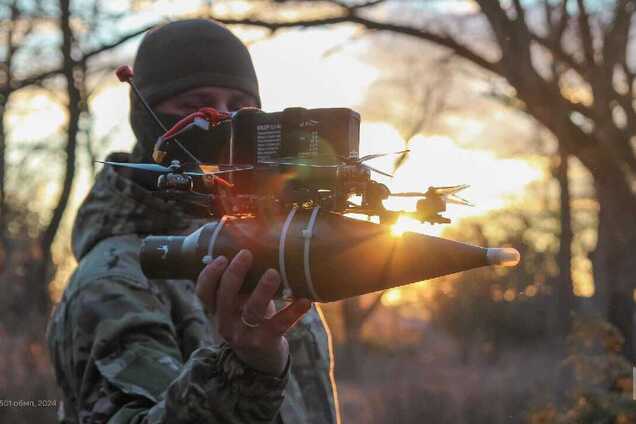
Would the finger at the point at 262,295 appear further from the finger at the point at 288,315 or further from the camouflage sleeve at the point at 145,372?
the camouflage sleeve at the point at 145,372

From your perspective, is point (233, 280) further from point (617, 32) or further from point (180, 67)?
point (617, 32)

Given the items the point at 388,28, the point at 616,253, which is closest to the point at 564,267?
the point at 616,253

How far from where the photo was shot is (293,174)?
1836 mm

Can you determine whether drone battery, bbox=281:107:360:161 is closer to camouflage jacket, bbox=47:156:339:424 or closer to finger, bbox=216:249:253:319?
finger, bbox=216:249:253:319

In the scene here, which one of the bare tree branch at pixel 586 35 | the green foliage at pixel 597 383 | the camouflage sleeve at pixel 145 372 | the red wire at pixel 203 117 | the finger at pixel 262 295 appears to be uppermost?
the bare tree branch at pixel 586 35

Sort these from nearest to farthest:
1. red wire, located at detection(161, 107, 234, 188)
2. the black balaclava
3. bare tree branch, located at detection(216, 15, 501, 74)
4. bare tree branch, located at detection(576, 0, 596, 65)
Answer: red wire, located at detection(161, 107, 234, 188) → the black balaclava → bare tree branch, located at detection(216, 15, 501, 74) → bare tree branch, located at detection(576, 0, 596, 65)

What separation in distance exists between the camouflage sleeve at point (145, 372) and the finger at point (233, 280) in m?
0.19

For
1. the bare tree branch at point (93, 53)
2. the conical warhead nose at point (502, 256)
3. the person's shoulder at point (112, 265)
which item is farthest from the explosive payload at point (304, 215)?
the bare tree branch at point (93, 53)

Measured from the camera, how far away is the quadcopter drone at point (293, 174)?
1.80m

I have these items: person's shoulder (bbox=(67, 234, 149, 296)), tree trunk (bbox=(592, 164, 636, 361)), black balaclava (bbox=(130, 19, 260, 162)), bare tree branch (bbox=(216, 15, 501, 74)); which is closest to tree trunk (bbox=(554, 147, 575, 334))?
tree trunk (bbox=(592, 164, 636, 361))

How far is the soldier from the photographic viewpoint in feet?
6.18

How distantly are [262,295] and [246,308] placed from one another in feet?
0.21

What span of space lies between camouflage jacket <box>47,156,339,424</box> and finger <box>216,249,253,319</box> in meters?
0.20

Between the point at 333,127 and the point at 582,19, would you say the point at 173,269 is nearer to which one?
the point at 333,127
